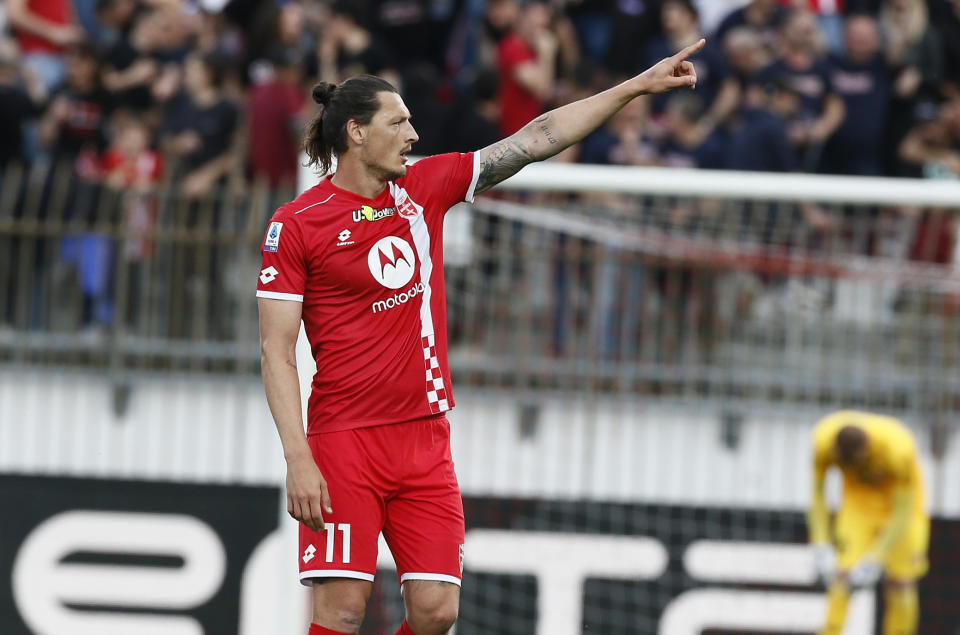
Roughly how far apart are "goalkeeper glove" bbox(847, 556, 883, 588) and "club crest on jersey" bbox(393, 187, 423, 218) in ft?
15.8

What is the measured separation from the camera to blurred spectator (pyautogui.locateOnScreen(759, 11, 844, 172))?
10875 millimetres

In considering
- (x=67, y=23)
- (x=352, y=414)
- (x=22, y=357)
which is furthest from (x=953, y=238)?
(x=67, y=23)

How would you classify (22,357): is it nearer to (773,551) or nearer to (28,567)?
(28,567)

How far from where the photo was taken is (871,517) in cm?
971

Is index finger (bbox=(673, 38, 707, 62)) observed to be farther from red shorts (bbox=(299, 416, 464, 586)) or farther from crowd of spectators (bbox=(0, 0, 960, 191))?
crowd of spectators (bbox=(0, 0, 960, 191))

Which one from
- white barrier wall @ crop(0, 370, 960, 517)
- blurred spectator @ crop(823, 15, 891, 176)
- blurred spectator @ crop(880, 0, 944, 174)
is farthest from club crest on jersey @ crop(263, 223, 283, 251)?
blurred spectator @ crop(880, 0, 944, 174)

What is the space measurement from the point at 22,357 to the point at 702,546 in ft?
14.6

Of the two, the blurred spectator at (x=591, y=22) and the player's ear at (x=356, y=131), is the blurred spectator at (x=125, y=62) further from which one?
→ the player's ear at (x=356, y=131)

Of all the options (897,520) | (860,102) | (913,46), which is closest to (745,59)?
(860,102)

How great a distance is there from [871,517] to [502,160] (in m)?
5.36

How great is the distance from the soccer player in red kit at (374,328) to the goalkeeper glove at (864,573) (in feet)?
14.2

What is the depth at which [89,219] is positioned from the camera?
957 centimetres

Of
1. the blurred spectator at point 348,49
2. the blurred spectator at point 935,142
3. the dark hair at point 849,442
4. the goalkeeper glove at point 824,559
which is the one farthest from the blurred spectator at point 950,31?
the goalkeeper glove at point 824,559

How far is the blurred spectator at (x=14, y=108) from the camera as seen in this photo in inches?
412
